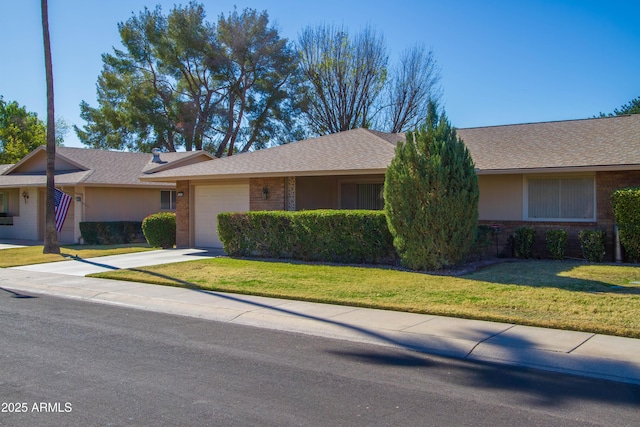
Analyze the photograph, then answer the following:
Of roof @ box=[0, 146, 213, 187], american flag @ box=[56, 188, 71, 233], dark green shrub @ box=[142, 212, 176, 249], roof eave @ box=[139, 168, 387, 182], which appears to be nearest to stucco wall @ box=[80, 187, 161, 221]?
roof @ box=[0, 146, 213, 187]

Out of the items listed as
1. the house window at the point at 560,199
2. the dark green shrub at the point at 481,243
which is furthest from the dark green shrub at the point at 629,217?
the dark green shrub at the point at 481,243

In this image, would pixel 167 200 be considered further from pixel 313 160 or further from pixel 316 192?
pixel 313 160

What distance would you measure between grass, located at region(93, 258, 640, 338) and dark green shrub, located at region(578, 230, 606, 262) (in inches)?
23.7

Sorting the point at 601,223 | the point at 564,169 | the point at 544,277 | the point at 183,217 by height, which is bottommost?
the point at 544,277

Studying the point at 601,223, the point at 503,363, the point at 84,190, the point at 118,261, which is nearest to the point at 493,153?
the point at 601,223

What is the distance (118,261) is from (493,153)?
1184 cm

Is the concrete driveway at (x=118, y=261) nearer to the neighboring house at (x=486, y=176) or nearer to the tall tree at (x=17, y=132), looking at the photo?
the neighboring house at (x=486, y=176)

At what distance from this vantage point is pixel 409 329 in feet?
28.7

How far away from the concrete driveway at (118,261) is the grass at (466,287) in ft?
4.27

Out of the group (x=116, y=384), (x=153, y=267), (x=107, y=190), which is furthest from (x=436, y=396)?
(x=107, y=190)

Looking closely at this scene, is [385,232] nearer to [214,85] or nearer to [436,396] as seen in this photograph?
[436,396]

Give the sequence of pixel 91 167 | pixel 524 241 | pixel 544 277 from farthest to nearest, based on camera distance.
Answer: pixel 91 167 → pixel 524 241 → pixel 544 277

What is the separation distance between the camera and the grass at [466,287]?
930 cm

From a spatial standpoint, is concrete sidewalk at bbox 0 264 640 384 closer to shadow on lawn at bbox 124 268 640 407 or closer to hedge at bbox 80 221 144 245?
shadow on lawn at bbox 124 268 640 407
